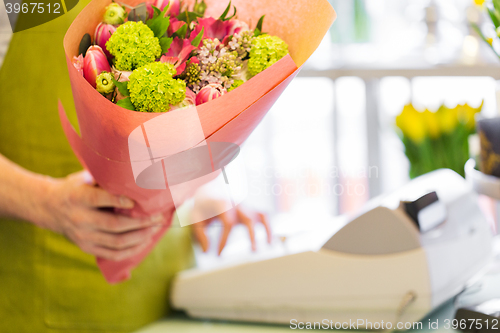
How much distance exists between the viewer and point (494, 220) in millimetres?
837

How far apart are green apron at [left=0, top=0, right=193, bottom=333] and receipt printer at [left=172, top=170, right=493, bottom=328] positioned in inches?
4.3

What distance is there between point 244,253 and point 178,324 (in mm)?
151

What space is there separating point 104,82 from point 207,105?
0.30ft

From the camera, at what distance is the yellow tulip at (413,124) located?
0.88 meters

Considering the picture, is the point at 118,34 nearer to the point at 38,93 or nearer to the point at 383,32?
the point at 38,93

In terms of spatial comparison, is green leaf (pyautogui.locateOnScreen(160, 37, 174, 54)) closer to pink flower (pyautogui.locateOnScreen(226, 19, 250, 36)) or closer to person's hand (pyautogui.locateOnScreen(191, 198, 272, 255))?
pink flower (pyautogui.locateOnScreen(226, 19, 250, 36))

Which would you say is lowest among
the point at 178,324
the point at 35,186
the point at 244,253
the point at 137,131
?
the point at 178,324

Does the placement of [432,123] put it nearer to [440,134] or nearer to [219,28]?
[440,134]

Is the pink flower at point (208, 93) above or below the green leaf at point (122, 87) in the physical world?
below

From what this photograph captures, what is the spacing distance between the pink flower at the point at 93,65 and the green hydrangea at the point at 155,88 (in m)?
0.04

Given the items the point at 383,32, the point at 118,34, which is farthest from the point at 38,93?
the point at 383,32

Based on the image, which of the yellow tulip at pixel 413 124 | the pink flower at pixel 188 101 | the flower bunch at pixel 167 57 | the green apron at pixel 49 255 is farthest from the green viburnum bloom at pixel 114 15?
the yellow tulip at pixel 413 124

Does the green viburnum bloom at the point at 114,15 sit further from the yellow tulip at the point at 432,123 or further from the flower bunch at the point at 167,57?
the yellow tulip at the point at 432,123

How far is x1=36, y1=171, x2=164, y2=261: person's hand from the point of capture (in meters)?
0.50
